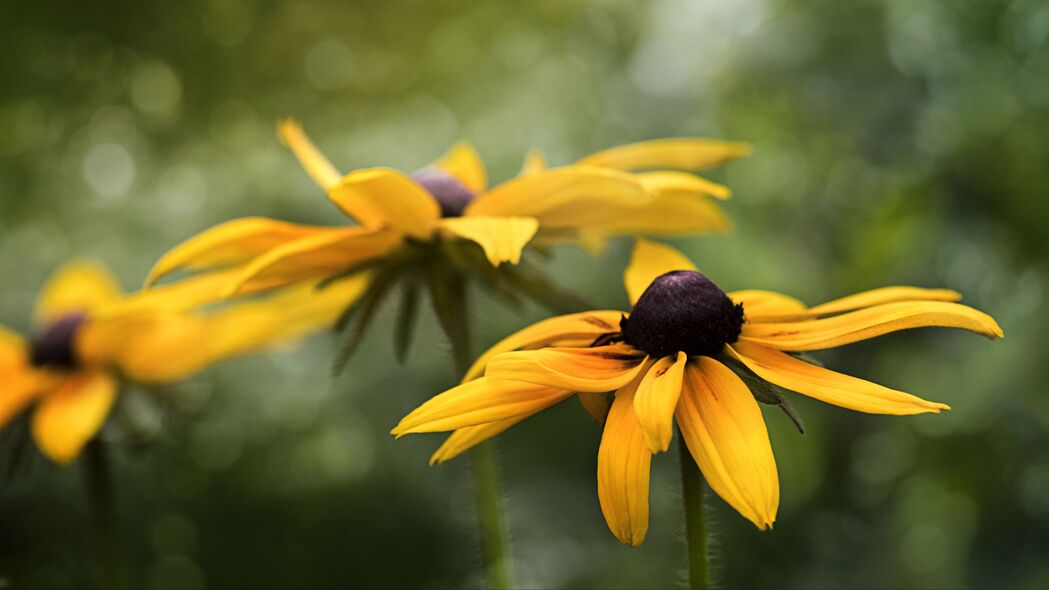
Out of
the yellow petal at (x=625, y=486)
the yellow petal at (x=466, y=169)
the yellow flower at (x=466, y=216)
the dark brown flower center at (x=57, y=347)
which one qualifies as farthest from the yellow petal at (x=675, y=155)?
the dark brown flower center at (x=57, y=347)

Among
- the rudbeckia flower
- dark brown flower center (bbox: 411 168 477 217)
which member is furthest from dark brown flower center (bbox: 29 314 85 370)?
dark brown flower center (bbox: 411 168 477 217)

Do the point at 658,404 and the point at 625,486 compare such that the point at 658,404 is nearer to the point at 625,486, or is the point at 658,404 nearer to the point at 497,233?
the point at 625,486

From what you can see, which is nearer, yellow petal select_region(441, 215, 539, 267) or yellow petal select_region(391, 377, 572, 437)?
yellow petal select_region(391, 377, 572, 437)

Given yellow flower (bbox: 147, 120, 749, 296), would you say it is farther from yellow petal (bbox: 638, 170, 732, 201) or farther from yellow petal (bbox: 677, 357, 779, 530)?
yellow petal (bbox: 677, 357, 779, 530)

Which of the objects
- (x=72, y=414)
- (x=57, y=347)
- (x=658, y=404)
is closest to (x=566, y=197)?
(x=658, y=404)

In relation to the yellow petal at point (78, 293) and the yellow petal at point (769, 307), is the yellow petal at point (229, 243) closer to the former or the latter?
the yellow petal at point (769, 307)
